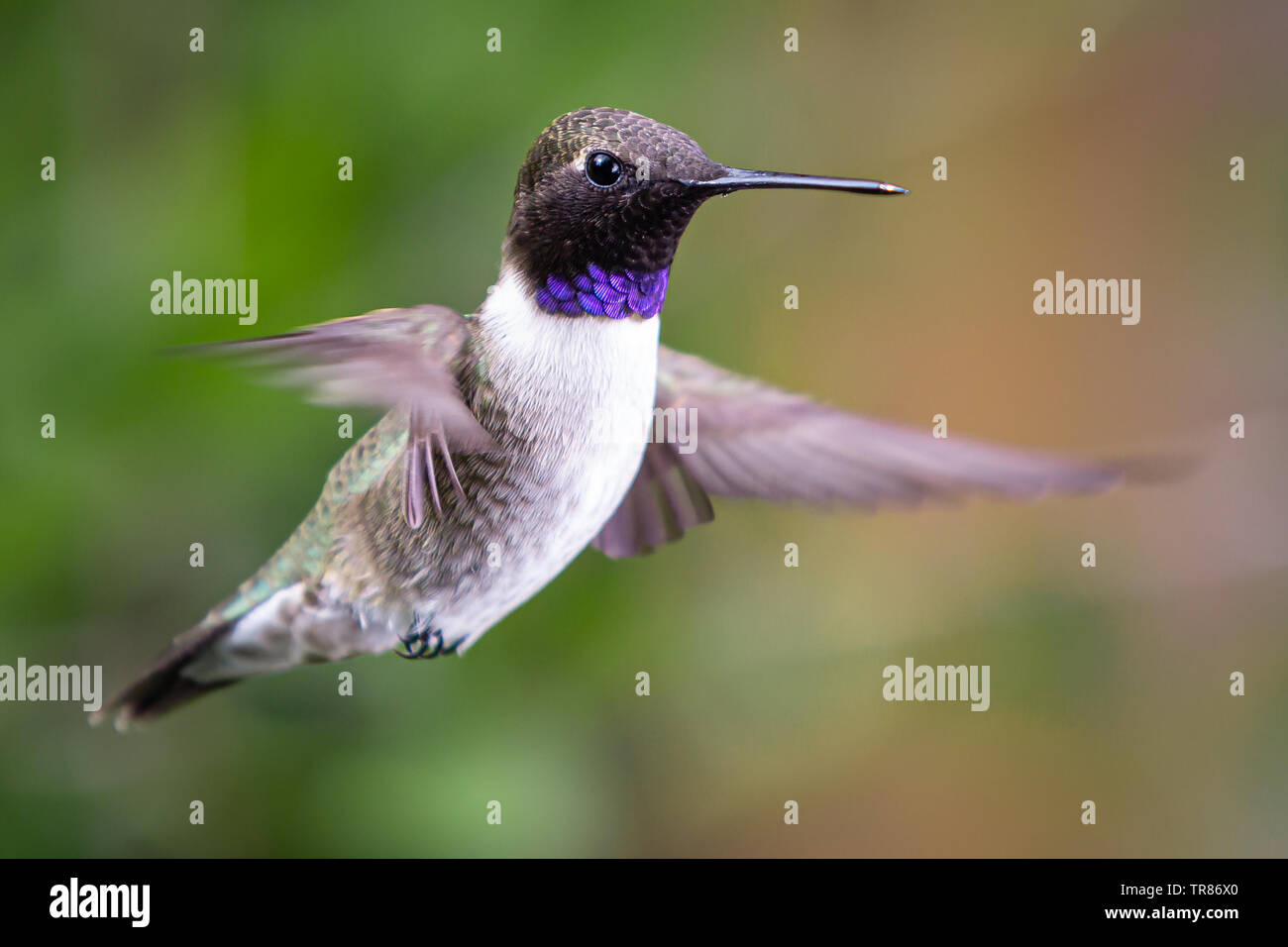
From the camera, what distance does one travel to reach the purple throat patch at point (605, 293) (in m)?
0.77

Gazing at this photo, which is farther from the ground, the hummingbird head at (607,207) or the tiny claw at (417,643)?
the hummingbird head at (607,207)

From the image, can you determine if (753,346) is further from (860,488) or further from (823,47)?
(860,488)

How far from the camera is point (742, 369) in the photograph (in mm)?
1878

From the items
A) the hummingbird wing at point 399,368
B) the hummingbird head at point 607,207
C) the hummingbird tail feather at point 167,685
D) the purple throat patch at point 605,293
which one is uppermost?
the hummingbird head at point 607,207

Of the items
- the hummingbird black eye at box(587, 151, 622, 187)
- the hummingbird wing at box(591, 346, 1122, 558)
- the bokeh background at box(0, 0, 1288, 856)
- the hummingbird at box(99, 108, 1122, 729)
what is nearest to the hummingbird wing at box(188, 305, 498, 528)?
the hummingbird at box(99, 108, 1122, 729)

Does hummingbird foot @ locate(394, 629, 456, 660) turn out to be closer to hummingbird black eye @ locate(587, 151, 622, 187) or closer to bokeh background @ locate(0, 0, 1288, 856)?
hummingbird black eye @ locate(587, 151, 622, 187)

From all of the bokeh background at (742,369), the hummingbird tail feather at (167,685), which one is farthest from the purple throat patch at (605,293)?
the bokeh background at (742,369)

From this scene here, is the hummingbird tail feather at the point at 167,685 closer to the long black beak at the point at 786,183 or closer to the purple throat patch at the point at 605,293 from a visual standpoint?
the purple throat patch at the point at 605,293

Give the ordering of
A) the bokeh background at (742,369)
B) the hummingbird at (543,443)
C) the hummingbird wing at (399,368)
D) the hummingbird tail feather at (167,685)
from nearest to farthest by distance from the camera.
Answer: the hummingbird wing at (399,368) → the hummingbird at (543,443) → the hummingbird tail feather at (167,685) → the bokeh background at (742,369)

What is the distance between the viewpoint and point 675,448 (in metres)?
1.09

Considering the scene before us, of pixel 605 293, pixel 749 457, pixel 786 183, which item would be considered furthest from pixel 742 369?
pixel 786 183

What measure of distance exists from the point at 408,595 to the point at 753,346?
112 cm

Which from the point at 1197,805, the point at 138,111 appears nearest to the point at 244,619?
the point at 138,111

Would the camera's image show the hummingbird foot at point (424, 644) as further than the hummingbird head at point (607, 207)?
Yes
